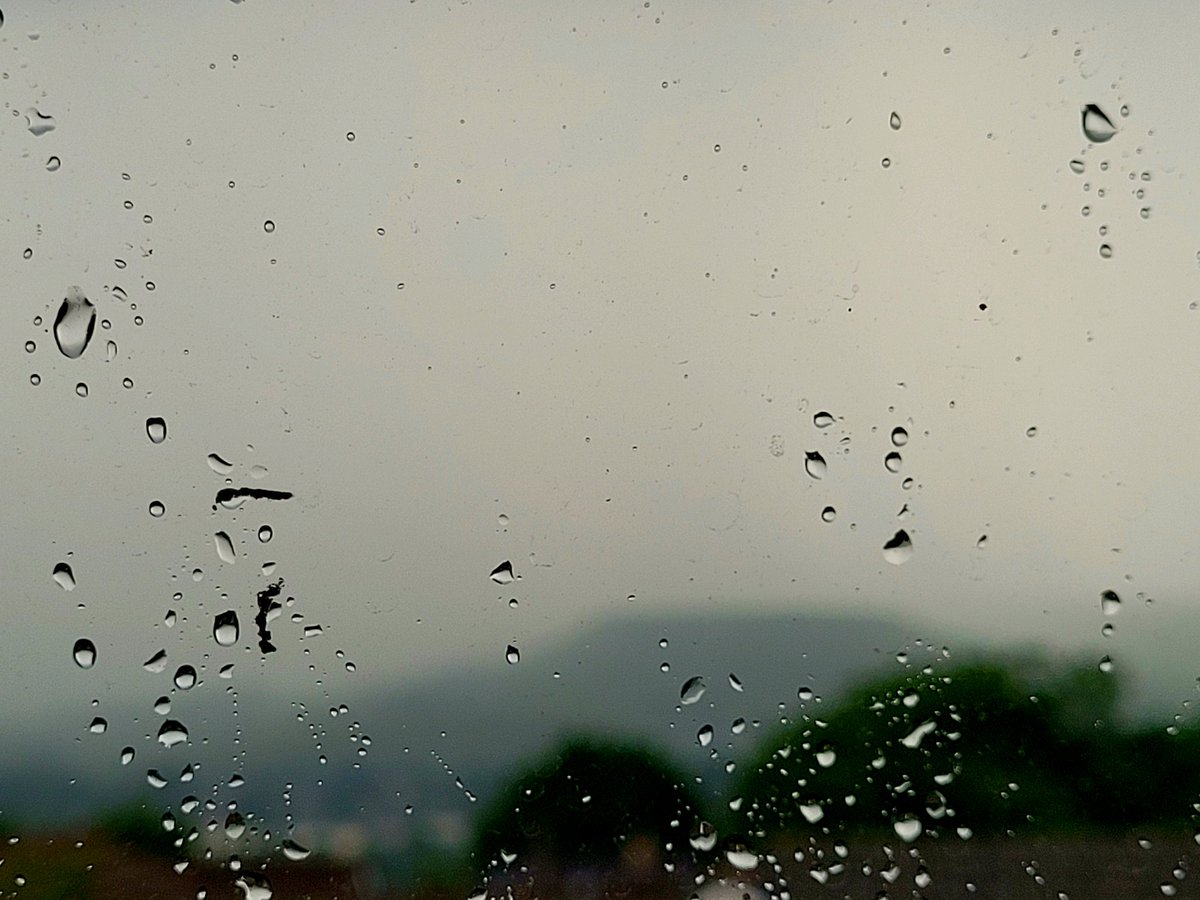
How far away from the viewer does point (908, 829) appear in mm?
941

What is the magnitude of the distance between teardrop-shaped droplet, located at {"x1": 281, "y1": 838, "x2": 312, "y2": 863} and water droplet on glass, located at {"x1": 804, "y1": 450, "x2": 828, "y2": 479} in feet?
1.93

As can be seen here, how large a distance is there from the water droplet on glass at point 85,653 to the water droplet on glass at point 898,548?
29.9 inches

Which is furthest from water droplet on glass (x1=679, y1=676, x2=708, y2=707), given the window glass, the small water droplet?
the small water droplet

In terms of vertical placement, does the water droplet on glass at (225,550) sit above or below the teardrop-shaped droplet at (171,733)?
above

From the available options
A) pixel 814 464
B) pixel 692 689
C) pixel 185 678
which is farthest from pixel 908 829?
pixel 185 678

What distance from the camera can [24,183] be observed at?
3.28ft

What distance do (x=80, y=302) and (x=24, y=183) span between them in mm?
133

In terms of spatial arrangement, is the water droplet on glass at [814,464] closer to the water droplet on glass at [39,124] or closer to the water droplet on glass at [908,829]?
the water droplet on glass at [908,829]

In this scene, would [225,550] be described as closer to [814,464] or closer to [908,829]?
[814,464]

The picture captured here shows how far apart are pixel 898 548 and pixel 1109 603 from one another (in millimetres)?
211

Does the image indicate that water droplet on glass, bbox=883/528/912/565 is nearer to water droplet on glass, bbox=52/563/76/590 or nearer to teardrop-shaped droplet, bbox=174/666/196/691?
teardrop-shaped droplet, bbox=174/666/196/691

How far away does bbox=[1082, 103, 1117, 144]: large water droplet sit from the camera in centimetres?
100

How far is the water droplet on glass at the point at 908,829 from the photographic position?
3.08ft

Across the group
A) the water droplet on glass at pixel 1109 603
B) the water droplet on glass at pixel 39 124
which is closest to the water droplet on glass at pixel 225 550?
the water droplet on glass at pixel 39 124
